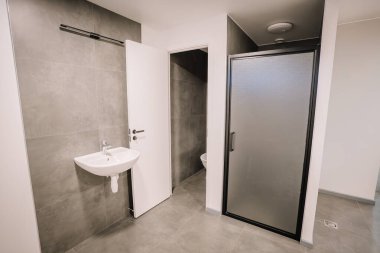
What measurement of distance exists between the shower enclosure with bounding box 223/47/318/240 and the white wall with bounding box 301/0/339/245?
5 cm

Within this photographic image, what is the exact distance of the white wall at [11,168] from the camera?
4.21 ft

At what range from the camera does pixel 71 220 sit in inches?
71.7

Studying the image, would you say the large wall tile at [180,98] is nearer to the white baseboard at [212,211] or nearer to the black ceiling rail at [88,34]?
the black ceiling rail at [88,34]

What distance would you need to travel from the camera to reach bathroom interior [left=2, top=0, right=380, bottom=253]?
1604 millimetres

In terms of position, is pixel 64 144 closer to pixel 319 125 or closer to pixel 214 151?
pixel 214 151

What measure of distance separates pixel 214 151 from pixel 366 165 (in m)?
2.22

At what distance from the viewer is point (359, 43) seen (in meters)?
2.53

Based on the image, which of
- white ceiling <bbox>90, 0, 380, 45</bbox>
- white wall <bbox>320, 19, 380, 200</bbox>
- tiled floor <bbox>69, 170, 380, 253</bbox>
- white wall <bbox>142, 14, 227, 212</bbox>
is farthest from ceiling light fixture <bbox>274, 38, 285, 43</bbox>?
tiled floor <bbox>69, 170, 380, 253</bbox>

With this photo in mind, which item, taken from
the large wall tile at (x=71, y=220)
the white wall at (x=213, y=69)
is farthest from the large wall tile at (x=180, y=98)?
the large wall tile at (x=71, y=220)

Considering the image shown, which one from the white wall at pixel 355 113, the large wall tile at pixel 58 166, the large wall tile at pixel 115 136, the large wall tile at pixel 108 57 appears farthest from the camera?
the white wall at pixel 355 113

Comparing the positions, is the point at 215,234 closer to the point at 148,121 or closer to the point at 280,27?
the point at 148,121

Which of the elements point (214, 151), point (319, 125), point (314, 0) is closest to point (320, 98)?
point (319, 125)

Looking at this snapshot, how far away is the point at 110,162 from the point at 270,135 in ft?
5.48

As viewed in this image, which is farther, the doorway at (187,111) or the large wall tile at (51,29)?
the doorway at (187,111)
